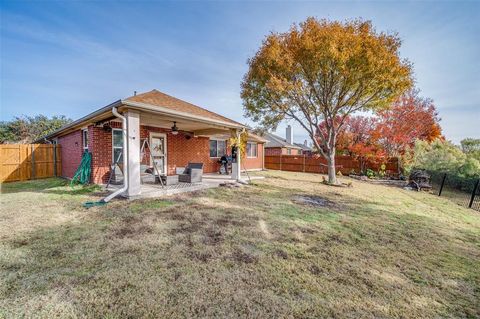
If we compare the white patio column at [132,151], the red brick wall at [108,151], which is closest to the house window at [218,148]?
the red brick wall at [108,151]

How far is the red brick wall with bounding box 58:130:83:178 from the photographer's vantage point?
10.1 metres

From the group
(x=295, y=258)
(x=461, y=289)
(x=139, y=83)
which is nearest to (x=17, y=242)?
(x=295, y=258)

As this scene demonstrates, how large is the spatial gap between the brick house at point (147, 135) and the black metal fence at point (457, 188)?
947 cm

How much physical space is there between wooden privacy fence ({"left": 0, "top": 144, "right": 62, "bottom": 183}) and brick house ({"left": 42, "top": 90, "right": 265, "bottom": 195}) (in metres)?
0.70

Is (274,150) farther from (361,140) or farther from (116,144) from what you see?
(116,144)

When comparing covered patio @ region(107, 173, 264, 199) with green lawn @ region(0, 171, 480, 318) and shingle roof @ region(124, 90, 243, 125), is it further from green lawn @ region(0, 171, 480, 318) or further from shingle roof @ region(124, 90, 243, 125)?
shingle roof @ region(124, 90, 243, 125)

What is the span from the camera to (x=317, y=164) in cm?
1834

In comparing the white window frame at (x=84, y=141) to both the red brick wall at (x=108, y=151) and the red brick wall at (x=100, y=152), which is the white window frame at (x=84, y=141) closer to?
the red brick wall at (x=108, y=151)

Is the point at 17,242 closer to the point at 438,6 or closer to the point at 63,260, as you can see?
the point at 63,260

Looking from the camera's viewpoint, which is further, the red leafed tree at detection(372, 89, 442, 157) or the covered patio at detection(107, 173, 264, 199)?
the red leafed tree at detection(372, 89, 442, 157)

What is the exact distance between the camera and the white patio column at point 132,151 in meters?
6.13

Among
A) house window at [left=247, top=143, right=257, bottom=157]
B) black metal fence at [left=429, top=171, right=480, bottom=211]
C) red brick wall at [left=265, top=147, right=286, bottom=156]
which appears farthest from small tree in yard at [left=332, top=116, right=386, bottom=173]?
red brick wall at [left=265, top=147, right=286, bottom=156]

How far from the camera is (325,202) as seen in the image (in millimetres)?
7152

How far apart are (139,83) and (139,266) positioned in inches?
550
